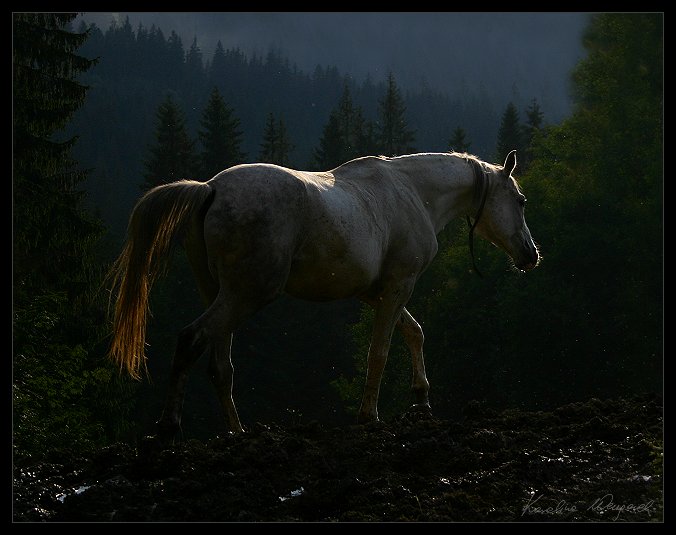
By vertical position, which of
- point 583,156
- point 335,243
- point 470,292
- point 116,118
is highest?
point 335,243

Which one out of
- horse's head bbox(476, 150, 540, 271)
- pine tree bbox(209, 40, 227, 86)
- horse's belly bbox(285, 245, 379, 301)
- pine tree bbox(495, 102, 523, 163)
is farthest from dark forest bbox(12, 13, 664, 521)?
pine tree bbox(209, 40, 227, 86)

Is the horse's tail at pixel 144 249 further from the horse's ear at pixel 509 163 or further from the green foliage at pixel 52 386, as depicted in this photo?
the green foliage at pixel 52 386

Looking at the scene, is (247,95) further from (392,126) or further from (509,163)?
(509,163)

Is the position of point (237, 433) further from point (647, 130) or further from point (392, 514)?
point (647, 130)

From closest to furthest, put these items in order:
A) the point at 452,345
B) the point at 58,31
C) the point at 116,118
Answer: the point at 58,31
the point at 452,345
the point at 116,118

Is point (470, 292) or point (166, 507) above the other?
point (166, 507)

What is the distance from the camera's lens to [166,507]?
18.9ft

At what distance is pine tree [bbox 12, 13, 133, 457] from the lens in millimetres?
16516

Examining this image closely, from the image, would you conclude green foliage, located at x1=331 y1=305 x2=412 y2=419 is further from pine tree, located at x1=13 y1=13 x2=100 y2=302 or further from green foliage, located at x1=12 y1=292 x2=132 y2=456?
pine tree, located at x1=13 y1=13 x2=100 y2=302

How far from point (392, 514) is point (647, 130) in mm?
23920

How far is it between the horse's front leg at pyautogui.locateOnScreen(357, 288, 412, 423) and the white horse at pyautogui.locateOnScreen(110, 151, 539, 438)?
1 cm

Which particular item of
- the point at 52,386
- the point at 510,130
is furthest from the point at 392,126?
the point at 52,386

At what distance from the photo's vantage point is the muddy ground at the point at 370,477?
224 inches

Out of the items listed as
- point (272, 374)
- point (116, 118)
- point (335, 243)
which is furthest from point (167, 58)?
point (335, 243)
